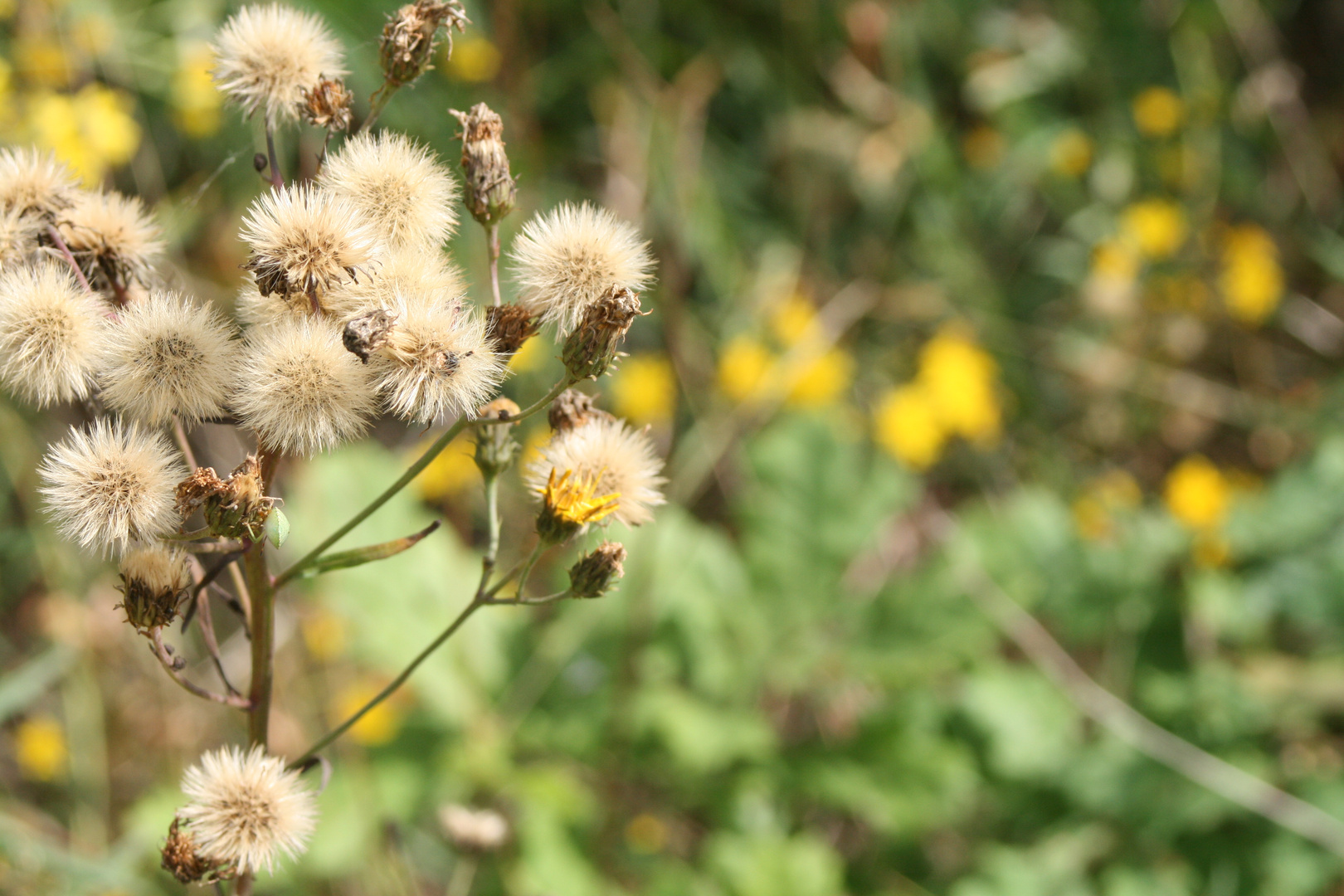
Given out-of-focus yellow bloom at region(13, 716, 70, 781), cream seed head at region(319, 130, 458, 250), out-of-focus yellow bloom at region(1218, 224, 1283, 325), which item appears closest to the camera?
cream seed head at region(319, 130, 458, 250)

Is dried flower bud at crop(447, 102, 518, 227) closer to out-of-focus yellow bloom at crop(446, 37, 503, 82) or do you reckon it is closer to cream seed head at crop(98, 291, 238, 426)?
cream seed head at crop(98, 291, 238, 426)

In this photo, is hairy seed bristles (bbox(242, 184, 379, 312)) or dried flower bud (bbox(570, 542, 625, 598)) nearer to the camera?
hairy seed bristles (bbox(242, 184, 379, 312))

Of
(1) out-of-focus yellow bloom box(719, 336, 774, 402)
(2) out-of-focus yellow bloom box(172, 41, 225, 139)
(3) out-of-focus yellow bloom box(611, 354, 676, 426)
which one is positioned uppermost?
(2) out-of-focus yellow bloom box(172, 41, 225, 139)

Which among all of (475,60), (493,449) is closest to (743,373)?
(475,60)

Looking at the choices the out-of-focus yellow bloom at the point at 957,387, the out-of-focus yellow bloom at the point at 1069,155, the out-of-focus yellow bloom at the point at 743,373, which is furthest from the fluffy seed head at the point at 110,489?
the out-of-focus yellow bloom at the point at 1069,155

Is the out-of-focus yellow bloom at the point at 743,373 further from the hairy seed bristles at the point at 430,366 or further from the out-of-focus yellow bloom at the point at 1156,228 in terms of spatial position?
the hairy seed bristles at the point at 430,366

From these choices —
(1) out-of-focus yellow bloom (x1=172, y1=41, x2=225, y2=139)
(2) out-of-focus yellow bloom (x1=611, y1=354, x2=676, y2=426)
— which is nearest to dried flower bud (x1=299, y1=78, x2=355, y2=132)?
(2) out-of-focus yellow bloom (x1=611, y1=354, x2=676, y2=426)

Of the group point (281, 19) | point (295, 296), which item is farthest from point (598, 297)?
point (281, 19)
